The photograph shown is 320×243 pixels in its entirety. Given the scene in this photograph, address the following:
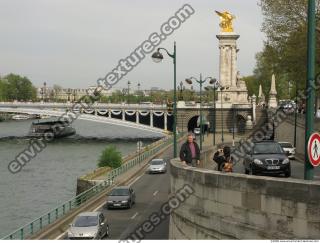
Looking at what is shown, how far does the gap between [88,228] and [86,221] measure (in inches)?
21.2

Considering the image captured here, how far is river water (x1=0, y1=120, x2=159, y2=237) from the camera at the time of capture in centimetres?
3812

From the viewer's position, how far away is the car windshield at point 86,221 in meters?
22.5

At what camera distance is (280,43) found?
45.5m

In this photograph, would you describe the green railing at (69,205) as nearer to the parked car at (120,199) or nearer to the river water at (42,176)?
the parked car at (120,199)

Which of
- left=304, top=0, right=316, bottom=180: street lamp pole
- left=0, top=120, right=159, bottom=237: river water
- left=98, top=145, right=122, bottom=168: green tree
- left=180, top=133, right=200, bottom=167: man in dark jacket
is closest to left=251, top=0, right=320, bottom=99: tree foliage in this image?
left=98, top=145, right=122, bottom=168: green tree

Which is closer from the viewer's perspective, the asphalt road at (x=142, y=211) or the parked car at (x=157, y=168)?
the asphalt road at (x=142, y=211)

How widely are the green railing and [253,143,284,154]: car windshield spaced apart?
8.71m

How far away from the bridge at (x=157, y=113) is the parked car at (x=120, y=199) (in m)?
58.0

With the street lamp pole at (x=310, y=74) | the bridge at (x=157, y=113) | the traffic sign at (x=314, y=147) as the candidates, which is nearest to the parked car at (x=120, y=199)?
the street lamp pole at (x=310, y=74)

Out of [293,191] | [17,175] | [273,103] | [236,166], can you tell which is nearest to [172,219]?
[293,191]

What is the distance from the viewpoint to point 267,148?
20.0 m

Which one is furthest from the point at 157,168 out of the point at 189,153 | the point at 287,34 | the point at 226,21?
the point at 226,21

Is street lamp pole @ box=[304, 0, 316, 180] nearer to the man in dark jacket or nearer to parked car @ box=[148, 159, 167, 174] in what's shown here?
the man in dark jacket

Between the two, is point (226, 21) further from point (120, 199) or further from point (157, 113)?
point (120, 199)
